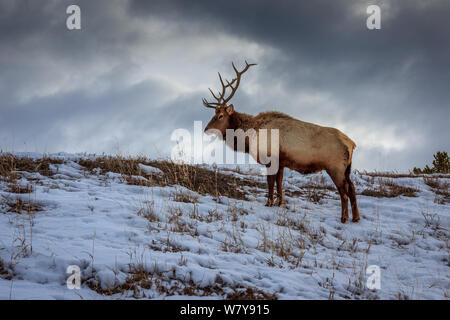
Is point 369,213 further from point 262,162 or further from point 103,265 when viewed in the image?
point 103,265

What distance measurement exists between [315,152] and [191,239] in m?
4.01

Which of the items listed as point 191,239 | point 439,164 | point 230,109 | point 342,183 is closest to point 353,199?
point 342,183

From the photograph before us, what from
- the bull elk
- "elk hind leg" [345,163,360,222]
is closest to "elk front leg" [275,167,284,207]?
the bull elk

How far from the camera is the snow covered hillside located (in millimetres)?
3367

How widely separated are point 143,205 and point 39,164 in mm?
3940

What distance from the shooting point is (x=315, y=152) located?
730 centimetres

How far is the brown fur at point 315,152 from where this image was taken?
719cm

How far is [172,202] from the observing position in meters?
6.59

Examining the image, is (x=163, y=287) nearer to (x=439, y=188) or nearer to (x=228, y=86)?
(x=228, y=86)

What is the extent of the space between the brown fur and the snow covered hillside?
2.34ft

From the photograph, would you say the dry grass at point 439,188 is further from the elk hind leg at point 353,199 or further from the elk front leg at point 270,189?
the elk front leg at point 270,189

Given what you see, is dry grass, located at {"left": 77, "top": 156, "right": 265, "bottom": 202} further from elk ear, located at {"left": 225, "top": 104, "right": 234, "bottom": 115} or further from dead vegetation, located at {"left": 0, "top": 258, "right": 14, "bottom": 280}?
dead vegetation, located at {"left": 0, "top": 258, "right": 14, "bottom": 280}

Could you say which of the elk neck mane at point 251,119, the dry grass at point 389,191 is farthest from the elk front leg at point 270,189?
the dry grass at point 389,191
